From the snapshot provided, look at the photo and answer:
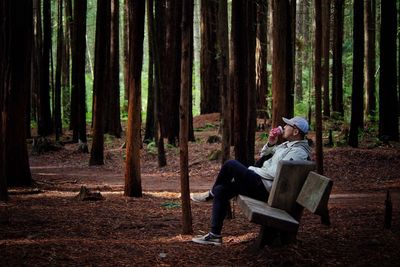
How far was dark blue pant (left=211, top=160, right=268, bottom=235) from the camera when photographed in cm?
634

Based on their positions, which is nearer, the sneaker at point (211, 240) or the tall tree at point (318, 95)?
the sneaker at point (211, 240)

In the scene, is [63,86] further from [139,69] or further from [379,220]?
[379,220]

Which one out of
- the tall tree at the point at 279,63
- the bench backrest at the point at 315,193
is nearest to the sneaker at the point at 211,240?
the bench backrest at the point at 315,193

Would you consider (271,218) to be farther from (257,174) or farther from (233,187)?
(233,187)

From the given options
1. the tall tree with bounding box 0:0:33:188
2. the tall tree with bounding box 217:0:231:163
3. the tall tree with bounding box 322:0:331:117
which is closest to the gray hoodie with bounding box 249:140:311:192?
the tall tree with bounding box 217:0:231:163

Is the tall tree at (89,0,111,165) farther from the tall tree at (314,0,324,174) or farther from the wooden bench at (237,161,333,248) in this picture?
the wooden bench at (237,161,333,248)

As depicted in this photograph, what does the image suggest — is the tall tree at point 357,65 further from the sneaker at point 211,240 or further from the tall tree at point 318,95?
the sneaker at point 211,240

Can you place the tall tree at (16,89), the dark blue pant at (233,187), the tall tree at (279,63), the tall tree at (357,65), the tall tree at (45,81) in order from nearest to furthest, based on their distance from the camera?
1. the dark blue pant at (233,187)
2. the tall tree at (279,63)
3. the tall tree at (16,89)
4. the tall tree at (357,65)
5. the tall tree at (45,81)

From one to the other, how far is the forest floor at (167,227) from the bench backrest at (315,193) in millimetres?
575

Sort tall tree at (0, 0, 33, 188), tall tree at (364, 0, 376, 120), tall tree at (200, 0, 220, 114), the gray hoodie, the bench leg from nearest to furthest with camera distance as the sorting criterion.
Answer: the bench leg → the gray hoodie → tall tree at (0, 0, 33, 188) → tall tree at (364, 0, 376, 120) → tall tree at (200, 0, 220, 114)

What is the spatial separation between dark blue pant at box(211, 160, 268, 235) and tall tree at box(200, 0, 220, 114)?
66.4 ft

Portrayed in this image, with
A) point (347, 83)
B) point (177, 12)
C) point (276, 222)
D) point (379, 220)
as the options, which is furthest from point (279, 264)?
point (347, 83)

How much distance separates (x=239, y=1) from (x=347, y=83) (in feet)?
97.2

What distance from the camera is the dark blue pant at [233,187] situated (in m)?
6.34
